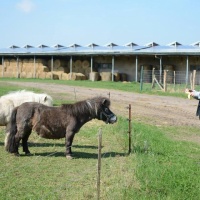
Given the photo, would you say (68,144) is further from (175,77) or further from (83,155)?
(175,77)

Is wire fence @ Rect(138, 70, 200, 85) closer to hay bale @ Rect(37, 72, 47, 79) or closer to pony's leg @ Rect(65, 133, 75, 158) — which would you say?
hay bale @ Rect(37, 72, 47, 79)

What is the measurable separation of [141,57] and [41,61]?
43.4 feet

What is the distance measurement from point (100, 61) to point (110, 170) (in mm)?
37491

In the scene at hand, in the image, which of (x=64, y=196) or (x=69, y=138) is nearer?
(x=64, y=196)

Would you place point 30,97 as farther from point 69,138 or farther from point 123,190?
point 123,190

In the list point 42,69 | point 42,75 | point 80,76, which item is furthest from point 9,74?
point 80,76

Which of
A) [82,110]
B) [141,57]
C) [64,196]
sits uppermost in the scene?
[141,57]

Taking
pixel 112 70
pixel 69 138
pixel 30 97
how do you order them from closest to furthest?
pixel 69 138 → pixel 30 97 → pixel 112 70

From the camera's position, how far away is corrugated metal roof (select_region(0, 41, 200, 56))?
123 feet

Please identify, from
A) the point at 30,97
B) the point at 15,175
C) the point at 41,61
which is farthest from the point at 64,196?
the point at 41,61

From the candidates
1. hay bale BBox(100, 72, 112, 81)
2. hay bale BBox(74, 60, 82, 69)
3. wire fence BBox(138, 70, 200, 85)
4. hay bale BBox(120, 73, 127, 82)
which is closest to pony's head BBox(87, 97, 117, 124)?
wire fence BBox(138, 70, 200, 85)

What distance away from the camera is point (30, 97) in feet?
38.9

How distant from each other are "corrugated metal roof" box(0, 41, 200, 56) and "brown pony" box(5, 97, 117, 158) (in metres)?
27.7

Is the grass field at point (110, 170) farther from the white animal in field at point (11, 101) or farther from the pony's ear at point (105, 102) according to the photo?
the pony's ear at point (105, 102)
